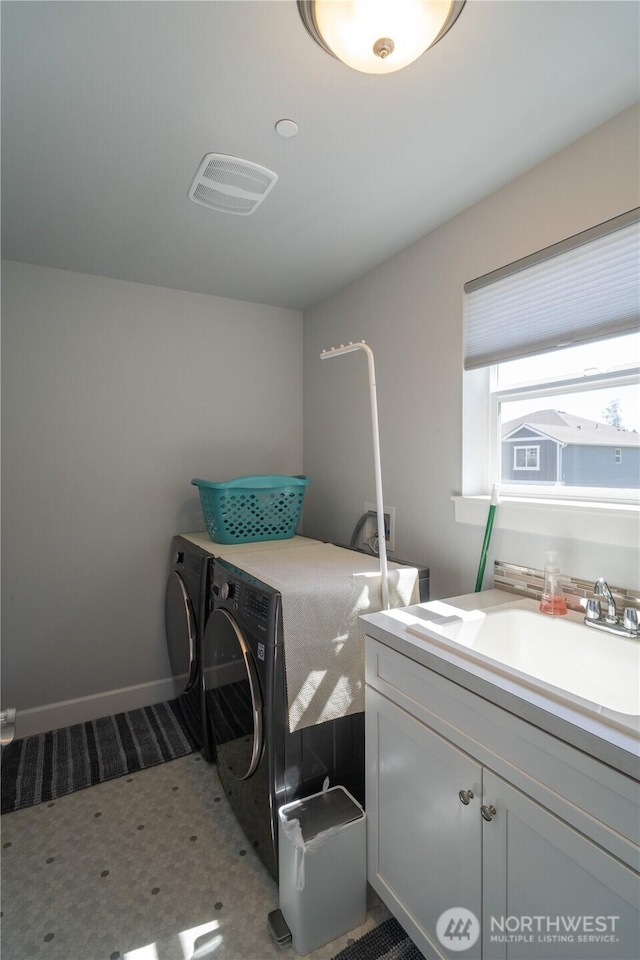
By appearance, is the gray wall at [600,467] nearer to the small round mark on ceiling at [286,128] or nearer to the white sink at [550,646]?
the white sink at [550,646]

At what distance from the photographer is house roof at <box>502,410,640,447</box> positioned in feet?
4.72

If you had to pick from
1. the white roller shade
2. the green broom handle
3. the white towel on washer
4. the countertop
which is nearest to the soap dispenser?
the green broom handle

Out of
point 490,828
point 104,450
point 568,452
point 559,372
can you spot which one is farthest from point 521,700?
point 104,450

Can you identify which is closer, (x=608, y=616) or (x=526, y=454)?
(x=608, y=616)

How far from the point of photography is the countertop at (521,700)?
76 centimetres

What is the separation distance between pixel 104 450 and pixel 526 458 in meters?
2.00

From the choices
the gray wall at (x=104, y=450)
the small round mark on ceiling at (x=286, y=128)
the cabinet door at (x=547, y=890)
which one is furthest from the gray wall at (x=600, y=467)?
the gray wall at (x=104, y=450)

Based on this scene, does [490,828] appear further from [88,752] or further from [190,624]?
[88,752]

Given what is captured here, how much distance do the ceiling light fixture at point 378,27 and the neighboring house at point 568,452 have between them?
111 centimetres

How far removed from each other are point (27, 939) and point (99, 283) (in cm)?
255

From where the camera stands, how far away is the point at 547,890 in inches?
34.0

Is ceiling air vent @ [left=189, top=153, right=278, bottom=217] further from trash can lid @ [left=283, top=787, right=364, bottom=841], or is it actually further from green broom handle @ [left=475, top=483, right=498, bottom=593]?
trash can lid @ [left=283, top=787, right=364, bottom=841]

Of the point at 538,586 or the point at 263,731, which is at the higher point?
the point at 538,586

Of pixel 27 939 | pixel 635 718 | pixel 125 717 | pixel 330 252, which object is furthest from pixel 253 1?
pixel 125 717
